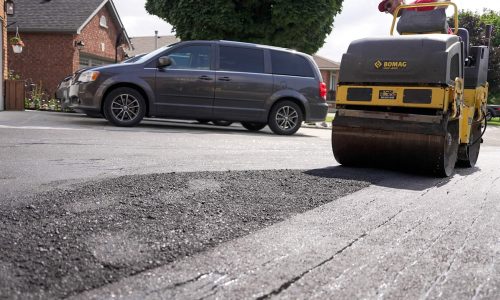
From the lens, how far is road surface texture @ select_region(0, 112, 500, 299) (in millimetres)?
2465

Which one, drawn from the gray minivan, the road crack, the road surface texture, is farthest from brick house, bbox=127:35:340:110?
the road crack

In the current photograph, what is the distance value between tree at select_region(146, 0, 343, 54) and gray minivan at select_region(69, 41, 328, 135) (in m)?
6.61

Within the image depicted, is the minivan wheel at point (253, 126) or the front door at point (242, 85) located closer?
the front door at point (242, 85)

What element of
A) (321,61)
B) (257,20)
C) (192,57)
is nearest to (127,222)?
(192,57)

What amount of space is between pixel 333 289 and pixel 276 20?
54.2 ft

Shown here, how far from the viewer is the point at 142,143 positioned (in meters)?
7.78

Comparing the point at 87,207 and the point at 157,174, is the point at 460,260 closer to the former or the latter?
the point at 87,207

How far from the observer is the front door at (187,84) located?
10547 millimetres

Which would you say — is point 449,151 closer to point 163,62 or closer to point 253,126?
point 163,62

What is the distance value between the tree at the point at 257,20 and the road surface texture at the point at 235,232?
12778 mm

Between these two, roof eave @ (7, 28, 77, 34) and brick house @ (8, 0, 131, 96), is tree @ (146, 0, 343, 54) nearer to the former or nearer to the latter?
brick house @ (8, 0, 131, 96)

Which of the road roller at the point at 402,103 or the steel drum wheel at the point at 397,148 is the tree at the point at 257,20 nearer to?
the road roller at the point at 402,103

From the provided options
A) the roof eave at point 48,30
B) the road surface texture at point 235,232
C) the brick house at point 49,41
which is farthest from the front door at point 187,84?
the roof eave at point 48,30

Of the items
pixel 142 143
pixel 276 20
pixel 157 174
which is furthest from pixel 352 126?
pixel 276 20
